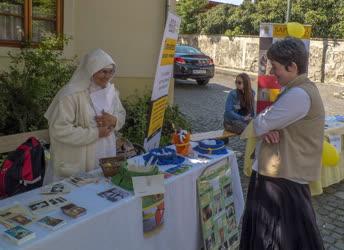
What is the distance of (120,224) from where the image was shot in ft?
7.54

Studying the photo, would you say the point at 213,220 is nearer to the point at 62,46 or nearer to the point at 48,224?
the point at 48,224

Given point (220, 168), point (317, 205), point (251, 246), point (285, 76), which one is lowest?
point (317, 205)

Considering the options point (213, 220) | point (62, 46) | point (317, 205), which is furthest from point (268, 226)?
point (62, 46)

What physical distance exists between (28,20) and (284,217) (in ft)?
15.8

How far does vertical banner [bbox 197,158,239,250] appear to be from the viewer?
9.86ft

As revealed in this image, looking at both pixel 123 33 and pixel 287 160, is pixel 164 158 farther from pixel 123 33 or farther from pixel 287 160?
pixel 123 33

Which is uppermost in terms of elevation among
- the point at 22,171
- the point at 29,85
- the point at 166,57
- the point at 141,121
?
the point at 166,57

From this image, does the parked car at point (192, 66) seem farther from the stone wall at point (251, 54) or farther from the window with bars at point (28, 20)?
the window with bars at point (28, 20)

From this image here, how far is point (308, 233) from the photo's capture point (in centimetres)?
266

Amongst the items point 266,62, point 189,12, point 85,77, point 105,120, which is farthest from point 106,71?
point 189,12

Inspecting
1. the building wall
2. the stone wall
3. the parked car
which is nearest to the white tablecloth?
the building wall

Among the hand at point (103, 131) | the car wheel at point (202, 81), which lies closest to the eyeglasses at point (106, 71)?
the hand at point (103, 131)

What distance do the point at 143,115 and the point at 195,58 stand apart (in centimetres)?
866

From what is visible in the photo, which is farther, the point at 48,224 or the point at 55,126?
the point at 55,126
